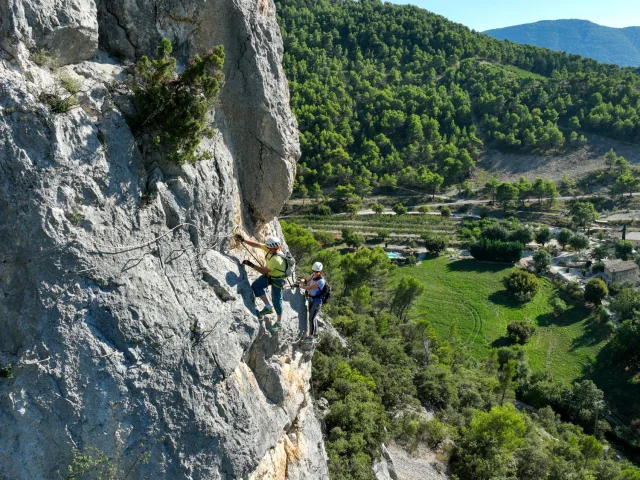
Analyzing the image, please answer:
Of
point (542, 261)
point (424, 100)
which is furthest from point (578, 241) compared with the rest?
point (424, 100)

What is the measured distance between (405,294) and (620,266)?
3649 cm

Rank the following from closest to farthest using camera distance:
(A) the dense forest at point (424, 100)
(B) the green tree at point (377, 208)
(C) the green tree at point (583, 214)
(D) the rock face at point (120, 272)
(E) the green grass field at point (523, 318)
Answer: (D) the rock face at point (120, 272), (E) the green grass field at point (523, 318), (C) the green tree at point (583, 214), (B) the green tree at point (377, 208), (A) the dense forest at point (424, 100)

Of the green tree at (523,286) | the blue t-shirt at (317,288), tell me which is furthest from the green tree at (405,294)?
the blue t-shirt at (317,288)

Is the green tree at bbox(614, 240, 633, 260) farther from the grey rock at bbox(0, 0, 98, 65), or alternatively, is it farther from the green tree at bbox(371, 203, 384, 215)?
the grey rock at bbox(0, 0, 98, 65)

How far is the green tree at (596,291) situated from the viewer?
57.5 metres

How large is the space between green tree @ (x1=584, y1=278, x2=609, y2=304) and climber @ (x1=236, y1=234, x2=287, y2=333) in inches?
2298

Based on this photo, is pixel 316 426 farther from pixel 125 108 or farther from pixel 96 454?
pixel 125 108

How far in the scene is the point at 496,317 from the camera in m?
56.8

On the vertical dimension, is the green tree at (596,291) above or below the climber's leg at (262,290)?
below

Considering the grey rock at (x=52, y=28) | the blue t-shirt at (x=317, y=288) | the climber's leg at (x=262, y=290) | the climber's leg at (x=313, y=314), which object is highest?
the grey rock at (x=52, y=28)

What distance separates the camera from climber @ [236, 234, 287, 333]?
11586 mm

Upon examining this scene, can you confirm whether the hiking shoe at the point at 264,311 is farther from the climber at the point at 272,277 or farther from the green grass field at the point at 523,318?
the green grass field at the point at 523,318

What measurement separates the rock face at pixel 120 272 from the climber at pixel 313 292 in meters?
2.49

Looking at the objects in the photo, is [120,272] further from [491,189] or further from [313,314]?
[491,189]
